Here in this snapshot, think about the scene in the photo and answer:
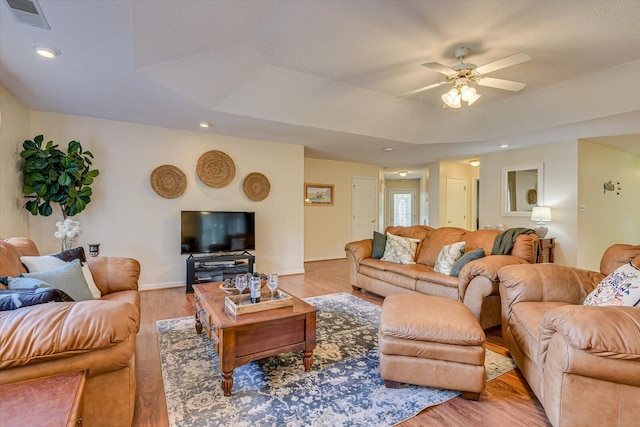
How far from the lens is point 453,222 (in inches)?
312

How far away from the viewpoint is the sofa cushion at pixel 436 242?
3.94 metres

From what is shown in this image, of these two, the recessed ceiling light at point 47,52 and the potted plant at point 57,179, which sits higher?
the recessed ceiling light at point 47,52

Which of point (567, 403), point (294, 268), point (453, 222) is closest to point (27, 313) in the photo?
point (567, 403)

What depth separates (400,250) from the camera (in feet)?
13.6

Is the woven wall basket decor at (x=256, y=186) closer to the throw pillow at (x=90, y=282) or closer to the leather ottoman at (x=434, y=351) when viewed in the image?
the throw pillow at (x=90, y=282)

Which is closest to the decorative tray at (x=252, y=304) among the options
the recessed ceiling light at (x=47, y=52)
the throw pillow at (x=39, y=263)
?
the throw pillow at (x=39, y=263)

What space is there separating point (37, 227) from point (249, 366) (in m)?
3.58

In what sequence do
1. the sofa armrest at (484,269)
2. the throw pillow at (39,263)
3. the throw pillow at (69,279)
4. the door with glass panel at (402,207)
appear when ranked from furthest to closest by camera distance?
1. the door with glass panel at (402,207)
2. the sofa armrest at (484,269)
3. the throw pillow at (39,263)
4. the throw pillow at (69,279)

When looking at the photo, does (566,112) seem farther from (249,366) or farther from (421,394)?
(249,366)

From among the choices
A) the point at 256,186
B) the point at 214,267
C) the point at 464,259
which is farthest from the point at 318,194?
the point at 464,259

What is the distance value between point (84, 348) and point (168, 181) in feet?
11.9

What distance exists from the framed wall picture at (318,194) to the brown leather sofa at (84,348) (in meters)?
5.72

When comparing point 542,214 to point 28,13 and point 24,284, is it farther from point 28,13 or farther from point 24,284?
point 28,13

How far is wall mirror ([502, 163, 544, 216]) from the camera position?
557cm
